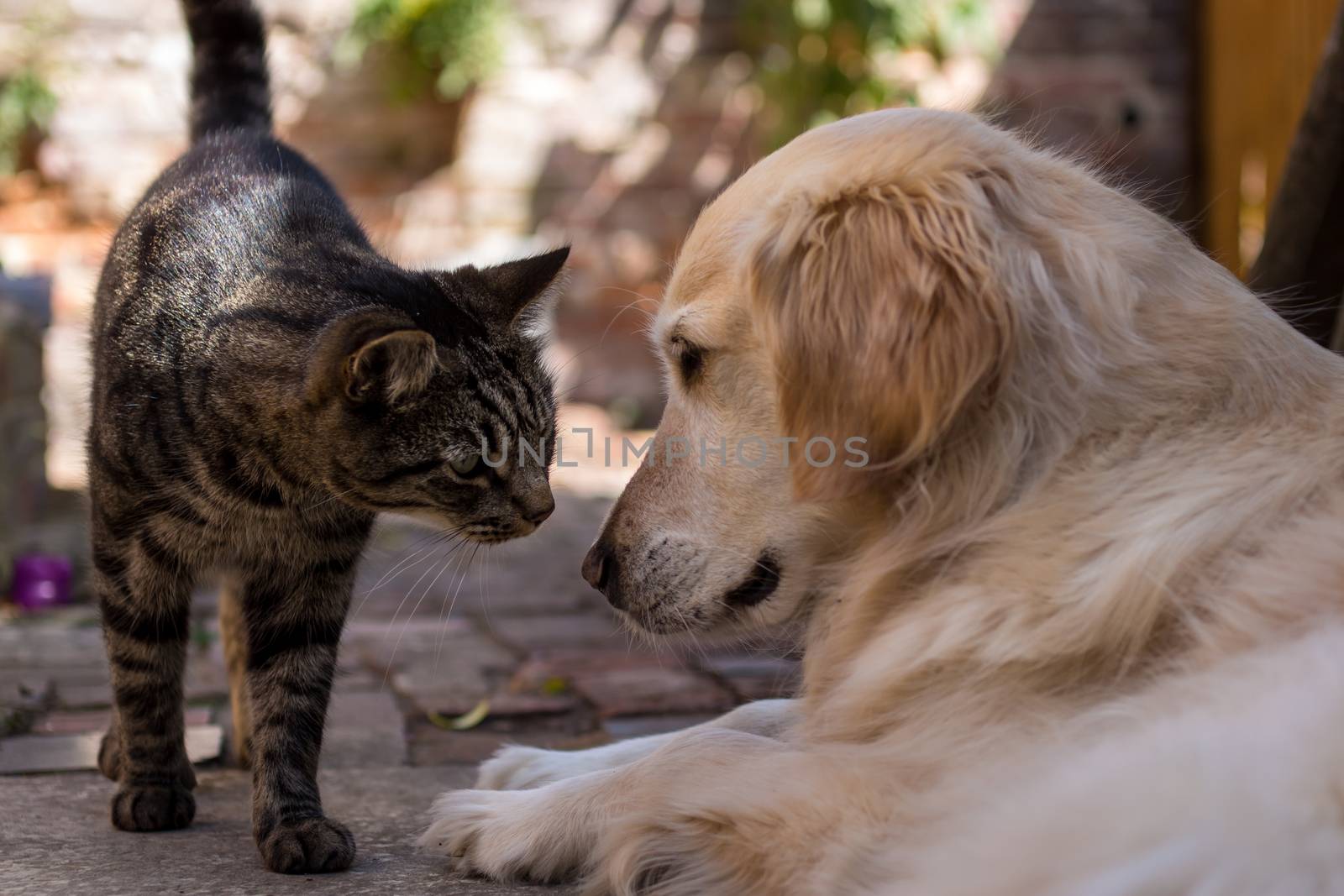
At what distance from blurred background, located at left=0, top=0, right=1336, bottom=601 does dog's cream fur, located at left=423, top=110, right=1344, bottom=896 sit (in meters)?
5.60

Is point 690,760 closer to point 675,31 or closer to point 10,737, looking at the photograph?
point 10,737

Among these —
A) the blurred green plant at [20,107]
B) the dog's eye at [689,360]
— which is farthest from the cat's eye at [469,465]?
the blurred green plant at [20,107]

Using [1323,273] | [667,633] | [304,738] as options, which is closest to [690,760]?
Result: [667,633]

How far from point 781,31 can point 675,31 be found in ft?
2.44

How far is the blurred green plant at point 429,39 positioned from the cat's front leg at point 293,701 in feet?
18.9

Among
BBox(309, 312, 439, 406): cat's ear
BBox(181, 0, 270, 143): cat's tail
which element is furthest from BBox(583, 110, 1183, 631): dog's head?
BBox(181, 0, 270, 143): cat's tail

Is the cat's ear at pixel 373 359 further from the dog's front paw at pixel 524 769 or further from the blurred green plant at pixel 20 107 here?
the blurred green plant at pixel 20 107

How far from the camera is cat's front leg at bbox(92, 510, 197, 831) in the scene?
2191 mm

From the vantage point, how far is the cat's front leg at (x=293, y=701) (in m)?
1.95

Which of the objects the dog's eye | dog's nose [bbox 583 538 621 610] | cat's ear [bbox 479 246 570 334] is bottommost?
dog's nose [bbox 583 538 621 610]

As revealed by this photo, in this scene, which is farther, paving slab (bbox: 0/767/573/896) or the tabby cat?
the tabby cat

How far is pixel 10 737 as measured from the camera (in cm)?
271

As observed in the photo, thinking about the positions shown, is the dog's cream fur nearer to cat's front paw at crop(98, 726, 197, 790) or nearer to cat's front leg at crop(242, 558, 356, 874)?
cat's front leg at crop(242, 558, 356, 874)

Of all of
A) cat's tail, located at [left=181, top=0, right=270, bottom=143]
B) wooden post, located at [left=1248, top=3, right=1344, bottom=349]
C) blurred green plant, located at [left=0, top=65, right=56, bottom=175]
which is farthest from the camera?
blurred green plant, located at [left=0, top=65, right=56, bottom=175]
